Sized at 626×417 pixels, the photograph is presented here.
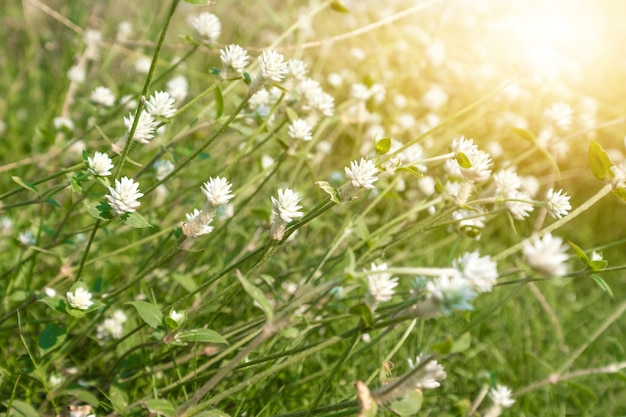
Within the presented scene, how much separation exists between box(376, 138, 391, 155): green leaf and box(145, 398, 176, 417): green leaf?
42 centimetres

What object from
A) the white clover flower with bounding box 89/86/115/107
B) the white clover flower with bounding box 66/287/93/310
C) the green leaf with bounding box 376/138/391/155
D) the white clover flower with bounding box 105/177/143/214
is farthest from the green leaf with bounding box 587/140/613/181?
the white clover flower with bounding box 89/86/115/107

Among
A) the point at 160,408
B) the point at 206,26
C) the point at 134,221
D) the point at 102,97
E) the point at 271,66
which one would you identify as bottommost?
the point at 160,408

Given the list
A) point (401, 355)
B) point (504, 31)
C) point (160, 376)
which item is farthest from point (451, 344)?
point (504, 31)

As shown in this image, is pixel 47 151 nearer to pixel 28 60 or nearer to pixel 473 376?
pixel 28 60

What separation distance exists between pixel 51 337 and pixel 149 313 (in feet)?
0.65

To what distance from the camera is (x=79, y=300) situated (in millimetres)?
926

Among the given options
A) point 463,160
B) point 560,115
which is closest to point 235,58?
point 463,160

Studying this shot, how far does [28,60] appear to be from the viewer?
2018 mm

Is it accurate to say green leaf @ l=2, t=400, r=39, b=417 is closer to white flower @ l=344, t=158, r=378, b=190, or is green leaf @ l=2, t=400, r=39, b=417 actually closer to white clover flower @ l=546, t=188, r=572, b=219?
white flower @ l=344, t=158, r=378, b=190

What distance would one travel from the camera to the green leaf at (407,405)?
736 mm

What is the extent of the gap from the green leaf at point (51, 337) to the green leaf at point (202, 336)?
20 centimetres

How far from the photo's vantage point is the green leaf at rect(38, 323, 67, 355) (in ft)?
3.18

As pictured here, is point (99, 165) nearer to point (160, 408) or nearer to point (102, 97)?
point (160, 408)

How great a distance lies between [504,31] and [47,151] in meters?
2.13
